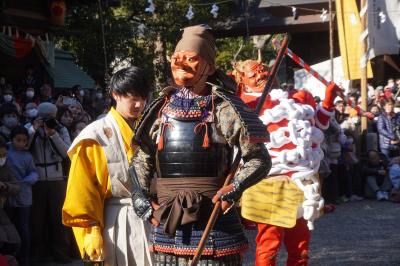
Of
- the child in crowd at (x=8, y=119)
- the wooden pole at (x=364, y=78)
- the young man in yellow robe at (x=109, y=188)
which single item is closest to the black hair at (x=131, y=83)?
the young man in yellow robe at (x=109, y=188)

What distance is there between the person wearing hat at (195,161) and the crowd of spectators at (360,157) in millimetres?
8090

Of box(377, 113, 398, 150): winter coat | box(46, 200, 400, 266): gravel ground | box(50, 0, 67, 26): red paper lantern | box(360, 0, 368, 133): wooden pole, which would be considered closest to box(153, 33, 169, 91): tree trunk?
box(50, 0, 67, 26): red paper lantern

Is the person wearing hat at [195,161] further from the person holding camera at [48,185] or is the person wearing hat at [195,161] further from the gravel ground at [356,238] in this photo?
the gravel ground at [356,238]

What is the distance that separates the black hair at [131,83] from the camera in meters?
4.03

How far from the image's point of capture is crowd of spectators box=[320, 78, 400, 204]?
12.3m

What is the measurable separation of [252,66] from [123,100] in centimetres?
169

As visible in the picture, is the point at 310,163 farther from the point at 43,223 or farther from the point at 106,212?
the point at 43,223

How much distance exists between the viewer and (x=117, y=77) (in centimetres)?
Result: 410

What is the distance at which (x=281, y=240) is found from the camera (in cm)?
546

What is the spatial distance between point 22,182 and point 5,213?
51 centimetres

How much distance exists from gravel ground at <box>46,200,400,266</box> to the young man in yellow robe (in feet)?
11.2

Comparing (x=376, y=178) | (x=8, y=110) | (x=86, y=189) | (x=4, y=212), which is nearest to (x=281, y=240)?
(x=86, y=189)

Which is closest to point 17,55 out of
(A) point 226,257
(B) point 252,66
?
(B) point 252,66

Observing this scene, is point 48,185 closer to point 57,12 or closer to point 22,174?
point 22,174
